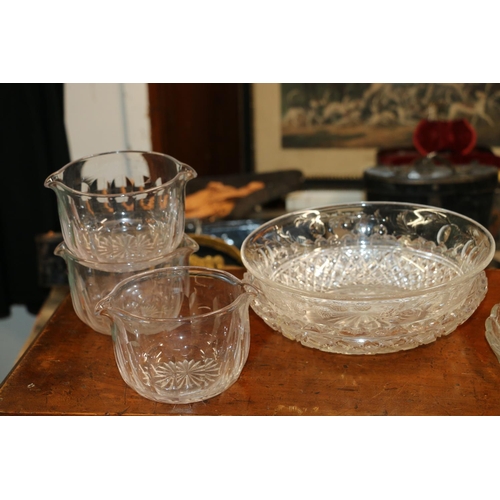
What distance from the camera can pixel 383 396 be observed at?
0.74 meters

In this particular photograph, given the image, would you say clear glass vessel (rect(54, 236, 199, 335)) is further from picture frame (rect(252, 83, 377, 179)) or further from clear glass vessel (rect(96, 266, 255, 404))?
picture frame (rect(252, 83, 377, 179))

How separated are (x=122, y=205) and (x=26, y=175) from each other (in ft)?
3.63

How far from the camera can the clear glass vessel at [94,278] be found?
0.86m

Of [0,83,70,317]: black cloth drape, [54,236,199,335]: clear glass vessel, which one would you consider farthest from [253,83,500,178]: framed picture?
[54,236,199,335]: clear glass vessel

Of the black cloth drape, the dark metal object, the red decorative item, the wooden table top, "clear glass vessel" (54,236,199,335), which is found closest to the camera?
the wooden table top

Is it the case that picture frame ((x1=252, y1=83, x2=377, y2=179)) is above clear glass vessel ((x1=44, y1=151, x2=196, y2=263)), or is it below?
below

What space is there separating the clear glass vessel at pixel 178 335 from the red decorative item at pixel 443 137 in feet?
5.04

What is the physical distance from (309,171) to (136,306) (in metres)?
2.15

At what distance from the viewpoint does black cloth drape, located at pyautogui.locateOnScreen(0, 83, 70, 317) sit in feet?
5.79

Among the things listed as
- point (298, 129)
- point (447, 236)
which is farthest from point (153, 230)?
point (298, 129)

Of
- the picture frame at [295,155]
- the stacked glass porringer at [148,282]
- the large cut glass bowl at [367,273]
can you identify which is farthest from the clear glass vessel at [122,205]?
the picture frame at [295,155]

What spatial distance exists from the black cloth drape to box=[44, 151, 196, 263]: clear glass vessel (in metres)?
0.85

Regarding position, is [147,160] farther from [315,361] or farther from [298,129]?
[298,129]

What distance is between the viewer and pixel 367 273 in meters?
0.96
